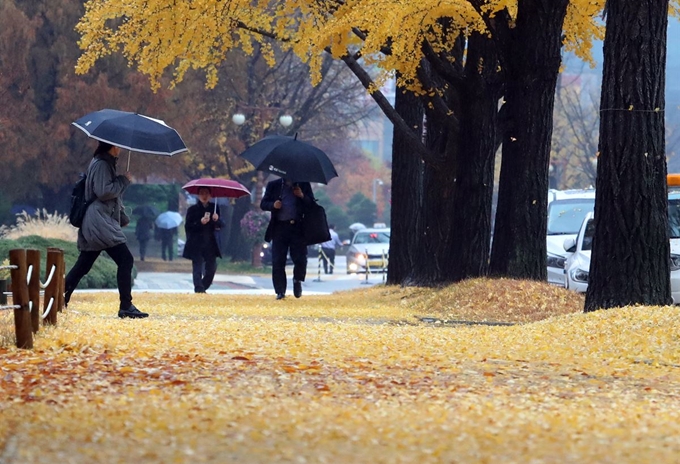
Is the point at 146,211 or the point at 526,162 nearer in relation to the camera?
the point at 526,162

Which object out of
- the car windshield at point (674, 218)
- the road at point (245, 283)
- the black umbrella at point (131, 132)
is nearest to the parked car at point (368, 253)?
the road at point (245, 283)

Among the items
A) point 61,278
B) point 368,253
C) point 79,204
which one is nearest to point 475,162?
point 79,204

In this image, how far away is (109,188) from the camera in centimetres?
1330

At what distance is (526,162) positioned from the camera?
746 inches

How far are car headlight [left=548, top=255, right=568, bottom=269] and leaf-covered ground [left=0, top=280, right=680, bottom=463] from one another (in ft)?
35.9

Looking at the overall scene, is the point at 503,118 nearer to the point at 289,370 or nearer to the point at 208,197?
the point at 208,197

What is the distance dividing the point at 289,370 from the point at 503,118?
10.4 meters

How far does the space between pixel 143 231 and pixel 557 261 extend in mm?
24821

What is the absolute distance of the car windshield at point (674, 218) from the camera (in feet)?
67.1

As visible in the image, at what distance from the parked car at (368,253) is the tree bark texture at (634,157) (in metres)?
25.4

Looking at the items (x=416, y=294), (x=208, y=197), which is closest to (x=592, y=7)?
(x=416, y=294)

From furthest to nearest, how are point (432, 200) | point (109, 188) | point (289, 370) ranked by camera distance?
1. point (432, 200)
2. point (109, 188)
3. point (289, 370)

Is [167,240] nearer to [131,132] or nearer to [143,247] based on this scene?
[143,247]

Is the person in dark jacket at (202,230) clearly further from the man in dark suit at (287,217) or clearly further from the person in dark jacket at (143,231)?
the person in dark jacket at (143,231)
